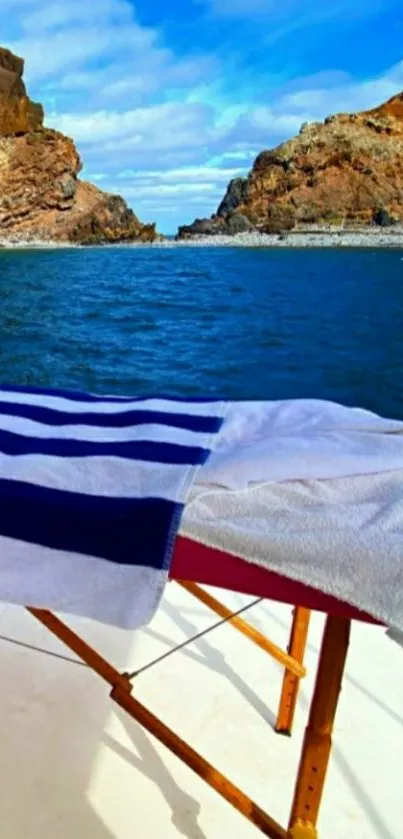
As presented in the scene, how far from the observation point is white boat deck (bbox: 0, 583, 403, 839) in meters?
1.40

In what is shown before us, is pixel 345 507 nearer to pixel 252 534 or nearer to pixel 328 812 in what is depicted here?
pixel 252 534

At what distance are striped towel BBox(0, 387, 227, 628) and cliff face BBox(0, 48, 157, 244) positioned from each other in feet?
165

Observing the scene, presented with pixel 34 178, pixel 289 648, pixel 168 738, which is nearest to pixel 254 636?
pixel 289 648

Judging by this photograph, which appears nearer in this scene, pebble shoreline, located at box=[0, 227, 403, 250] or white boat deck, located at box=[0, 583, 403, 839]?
white boat deck, located at box=[0, 583, 403, 839]

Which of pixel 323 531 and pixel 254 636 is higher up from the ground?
pixel 323 531

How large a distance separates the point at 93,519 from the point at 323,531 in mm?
278

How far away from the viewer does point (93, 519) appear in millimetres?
917

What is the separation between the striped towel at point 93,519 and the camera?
2.88ft

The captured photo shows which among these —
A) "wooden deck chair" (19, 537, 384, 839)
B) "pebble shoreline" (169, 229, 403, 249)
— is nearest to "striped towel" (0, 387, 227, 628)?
"wooden deck chair" (19, 537, 384, 839)

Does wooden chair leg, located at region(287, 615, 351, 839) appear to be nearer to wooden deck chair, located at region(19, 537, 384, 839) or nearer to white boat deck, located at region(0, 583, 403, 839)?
wooden deck chair, located at region(19, 537, 384, 839)

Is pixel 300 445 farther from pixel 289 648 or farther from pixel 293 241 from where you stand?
pixel 293 241

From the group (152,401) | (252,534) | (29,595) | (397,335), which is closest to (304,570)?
(252,534)

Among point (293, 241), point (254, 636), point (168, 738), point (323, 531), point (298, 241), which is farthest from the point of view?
point (298, 241)

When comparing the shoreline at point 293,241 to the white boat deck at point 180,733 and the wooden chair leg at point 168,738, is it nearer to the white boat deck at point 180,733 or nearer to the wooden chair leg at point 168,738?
the white boat deck at point 180,733
